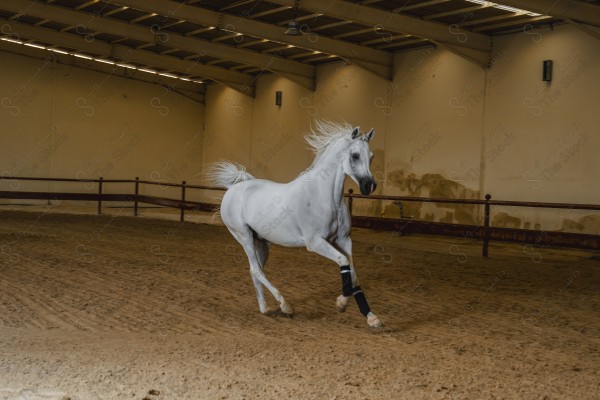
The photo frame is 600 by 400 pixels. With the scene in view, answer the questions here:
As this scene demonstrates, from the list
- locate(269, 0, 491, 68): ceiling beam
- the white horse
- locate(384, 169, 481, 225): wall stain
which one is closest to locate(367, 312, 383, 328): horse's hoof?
the white horse

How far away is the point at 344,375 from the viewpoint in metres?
4.11

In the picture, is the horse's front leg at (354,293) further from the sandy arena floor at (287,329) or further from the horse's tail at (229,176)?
the horse's tail at (229,176)

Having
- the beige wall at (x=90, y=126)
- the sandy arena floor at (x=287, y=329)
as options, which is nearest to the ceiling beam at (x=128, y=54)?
the beige wall at (x=90, y=126)

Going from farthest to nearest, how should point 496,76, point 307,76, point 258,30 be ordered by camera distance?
point 307,76 < point 258,30 < point 496,76

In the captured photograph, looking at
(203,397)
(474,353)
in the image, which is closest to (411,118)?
(474,353)

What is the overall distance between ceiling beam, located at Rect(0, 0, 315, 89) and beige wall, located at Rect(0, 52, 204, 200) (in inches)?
220

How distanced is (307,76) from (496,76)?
21.8 ft

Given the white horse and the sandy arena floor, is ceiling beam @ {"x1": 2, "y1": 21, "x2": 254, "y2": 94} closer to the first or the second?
the sandy arena floor

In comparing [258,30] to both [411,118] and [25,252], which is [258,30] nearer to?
[411,118]

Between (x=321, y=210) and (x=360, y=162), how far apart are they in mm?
510

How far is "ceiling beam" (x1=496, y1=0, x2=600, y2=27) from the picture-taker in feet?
37.9

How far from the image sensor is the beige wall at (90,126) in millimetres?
20781

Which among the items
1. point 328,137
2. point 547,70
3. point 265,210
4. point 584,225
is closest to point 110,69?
point 547,70

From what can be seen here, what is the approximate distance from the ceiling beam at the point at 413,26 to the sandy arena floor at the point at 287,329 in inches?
213
